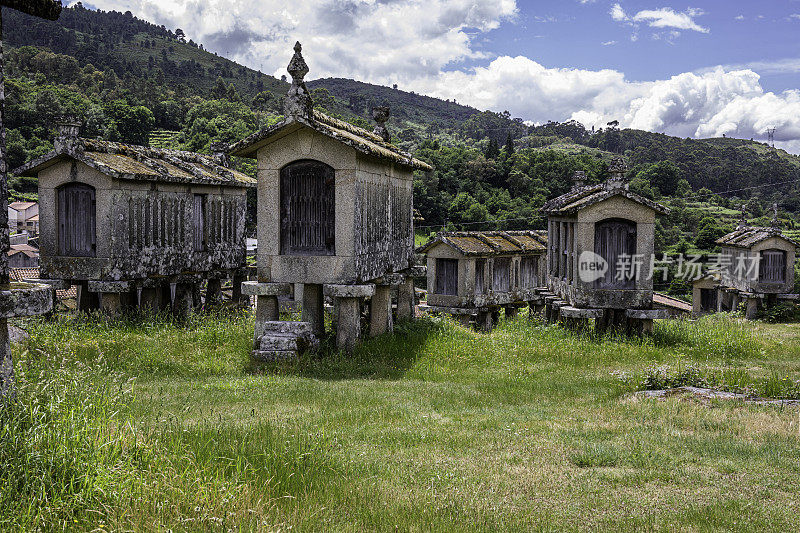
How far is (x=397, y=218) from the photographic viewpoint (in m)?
14.7

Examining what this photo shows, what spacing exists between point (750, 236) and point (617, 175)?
18.3 metres

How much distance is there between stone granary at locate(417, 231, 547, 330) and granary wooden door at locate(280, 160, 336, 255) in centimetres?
1328

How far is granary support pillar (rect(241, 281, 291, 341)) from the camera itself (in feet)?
37.1

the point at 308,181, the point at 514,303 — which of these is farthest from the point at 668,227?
the point at 308,181

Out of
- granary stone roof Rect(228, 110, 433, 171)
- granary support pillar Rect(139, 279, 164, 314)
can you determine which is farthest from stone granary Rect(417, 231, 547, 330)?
granary stone roof Rect(228, 110, 433, 171)

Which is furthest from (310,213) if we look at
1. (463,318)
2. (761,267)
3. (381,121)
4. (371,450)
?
(761,267)

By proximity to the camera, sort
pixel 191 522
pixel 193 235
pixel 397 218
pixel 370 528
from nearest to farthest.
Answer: pixel 191 522 → pixel 370 528 → pixel 397 218 → pixel 193 235

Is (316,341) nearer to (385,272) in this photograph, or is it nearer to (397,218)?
(385,272)

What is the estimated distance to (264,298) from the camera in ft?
38.3

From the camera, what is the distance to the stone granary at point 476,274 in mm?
25031

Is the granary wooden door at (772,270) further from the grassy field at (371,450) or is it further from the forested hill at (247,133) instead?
the grassy field at (371,450)

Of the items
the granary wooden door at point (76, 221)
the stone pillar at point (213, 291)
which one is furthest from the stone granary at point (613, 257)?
the granary wooden door at point (76, 221)

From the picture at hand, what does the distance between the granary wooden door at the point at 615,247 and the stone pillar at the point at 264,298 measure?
26.9ft

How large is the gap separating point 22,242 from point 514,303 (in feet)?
115
